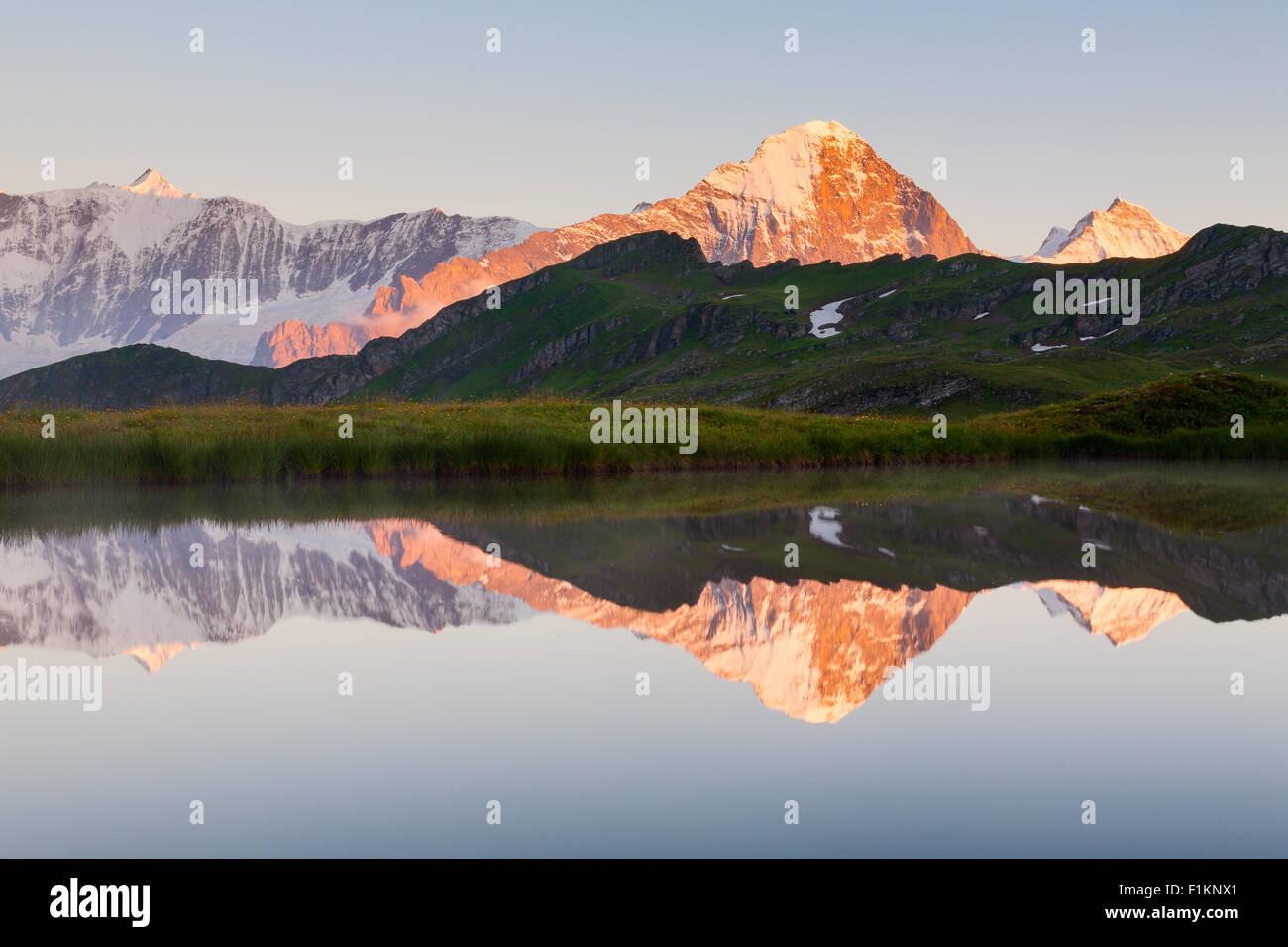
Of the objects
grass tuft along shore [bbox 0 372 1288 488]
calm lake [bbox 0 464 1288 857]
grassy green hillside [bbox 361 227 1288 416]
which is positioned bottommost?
calm lake [bbox 0 464 1288 857]

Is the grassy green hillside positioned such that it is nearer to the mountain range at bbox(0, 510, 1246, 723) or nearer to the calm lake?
the mountain range at bbox(0, 510, 1246, 723)

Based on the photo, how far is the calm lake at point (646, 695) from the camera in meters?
5.39

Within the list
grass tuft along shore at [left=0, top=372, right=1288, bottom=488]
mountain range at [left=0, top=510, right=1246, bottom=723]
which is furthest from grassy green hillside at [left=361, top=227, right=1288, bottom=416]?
mountain range at [left=0, top=510, right=1246, bottom=723]

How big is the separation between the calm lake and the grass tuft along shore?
13594 mm

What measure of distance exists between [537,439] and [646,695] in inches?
1035

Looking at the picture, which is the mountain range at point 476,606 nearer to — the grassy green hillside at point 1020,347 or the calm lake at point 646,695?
the calm lake at point 646,695

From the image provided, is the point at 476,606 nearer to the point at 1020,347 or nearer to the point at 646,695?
the point at 646,695

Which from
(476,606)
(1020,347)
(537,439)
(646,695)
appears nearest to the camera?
(646,695)

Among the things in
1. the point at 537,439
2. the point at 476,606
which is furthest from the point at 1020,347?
the point at 476,606

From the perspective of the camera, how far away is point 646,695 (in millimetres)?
7852

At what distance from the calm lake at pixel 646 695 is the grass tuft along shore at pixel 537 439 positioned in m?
13.6

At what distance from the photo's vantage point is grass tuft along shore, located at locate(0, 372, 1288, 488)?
98.4 feet
